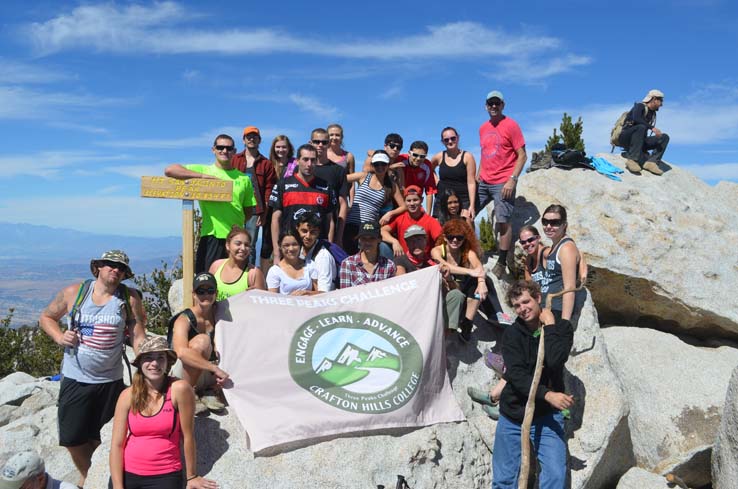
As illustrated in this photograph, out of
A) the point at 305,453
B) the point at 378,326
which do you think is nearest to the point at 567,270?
the point at 378,326

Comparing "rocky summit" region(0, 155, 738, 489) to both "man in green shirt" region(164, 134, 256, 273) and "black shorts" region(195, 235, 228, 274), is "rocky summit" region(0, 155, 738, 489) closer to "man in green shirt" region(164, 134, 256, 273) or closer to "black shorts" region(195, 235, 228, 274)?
"black shorts" region(195, 235, 228, 274)

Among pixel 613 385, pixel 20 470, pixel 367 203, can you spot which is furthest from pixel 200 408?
pixel 613 385

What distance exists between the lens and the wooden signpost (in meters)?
7.19

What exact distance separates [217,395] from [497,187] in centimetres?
572

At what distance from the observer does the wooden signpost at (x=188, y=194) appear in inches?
283

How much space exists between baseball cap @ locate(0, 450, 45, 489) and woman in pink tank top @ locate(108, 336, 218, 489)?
565 millimetres

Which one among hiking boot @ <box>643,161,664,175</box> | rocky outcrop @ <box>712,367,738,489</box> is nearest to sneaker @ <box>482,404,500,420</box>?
rocky outcrop @ <box>712,367,738,489</box>

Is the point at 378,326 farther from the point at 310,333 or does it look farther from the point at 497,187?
the point at 497,187

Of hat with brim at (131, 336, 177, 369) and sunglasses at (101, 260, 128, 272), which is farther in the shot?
sunglasses at (101, 260, 128, 272)

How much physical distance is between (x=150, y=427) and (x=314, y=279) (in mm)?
2818

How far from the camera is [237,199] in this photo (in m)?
8.30

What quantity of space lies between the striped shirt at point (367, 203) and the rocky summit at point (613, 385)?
2.29 meters

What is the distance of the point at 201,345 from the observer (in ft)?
19.7

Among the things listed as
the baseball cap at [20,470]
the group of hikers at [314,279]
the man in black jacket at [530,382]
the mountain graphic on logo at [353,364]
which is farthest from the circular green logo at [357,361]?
the baseball cap at [20,470]
